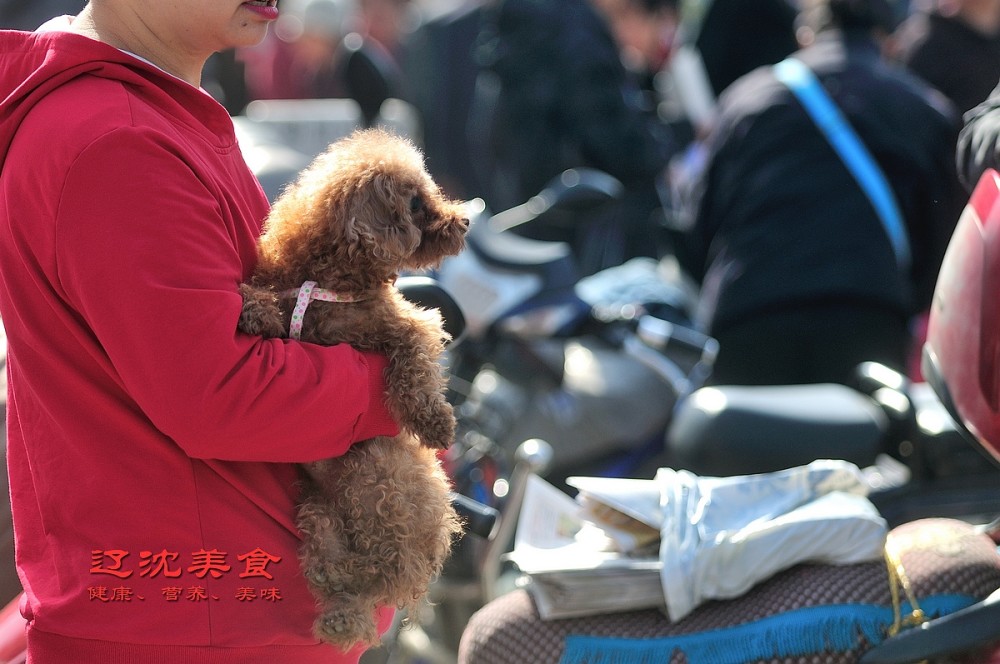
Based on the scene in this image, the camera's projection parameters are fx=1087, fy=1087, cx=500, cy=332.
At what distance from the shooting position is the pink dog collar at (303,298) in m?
1.57

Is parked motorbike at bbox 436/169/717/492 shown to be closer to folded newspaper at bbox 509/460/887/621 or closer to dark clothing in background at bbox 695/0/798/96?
folded newspaper at bbox 509/460/887/621

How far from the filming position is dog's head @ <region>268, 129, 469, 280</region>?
1586mm

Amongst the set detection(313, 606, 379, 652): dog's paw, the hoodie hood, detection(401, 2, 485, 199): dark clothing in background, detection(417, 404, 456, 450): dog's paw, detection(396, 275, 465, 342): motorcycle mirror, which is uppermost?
the hoodie hood

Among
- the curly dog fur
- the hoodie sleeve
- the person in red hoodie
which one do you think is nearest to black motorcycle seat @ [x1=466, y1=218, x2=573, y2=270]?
the curly dog fur

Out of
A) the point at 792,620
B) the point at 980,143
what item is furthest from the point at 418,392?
the point at 980,143

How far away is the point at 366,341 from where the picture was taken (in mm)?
1621

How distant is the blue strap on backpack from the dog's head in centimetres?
240

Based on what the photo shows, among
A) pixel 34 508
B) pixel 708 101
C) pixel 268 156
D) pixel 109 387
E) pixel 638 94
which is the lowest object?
pixel 708 101

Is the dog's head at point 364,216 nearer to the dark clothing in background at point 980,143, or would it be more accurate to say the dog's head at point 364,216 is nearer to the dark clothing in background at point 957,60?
the dark clothing in background at point 980,143

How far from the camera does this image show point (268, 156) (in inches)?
130

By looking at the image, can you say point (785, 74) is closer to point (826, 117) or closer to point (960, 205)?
point (826, 117)

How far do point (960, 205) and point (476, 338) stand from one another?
1.80 m

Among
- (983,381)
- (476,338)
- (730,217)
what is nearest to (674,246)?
(730,217)

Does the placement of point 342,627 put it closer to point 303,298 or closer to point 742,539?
point 303,298
